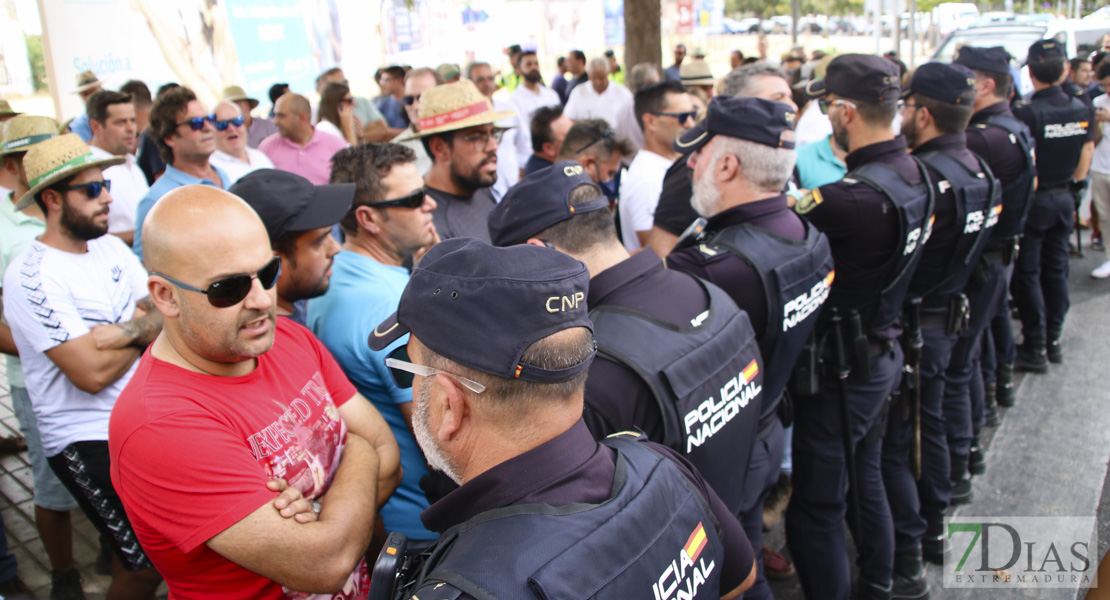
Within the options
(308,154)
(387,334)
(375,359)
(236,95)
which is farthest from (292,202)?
(236,95)

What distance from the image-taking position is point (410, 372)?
152 cm

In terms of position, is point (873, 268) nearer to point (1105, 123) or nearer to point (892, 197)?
point (892, 197)

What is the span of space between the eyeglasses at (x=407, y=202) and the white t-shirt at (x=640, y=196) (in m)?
1.87

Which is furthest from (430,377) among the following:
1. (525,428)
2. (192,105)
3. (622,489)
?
(192,105)

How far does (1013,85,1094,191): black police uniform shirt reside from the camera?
5.76 metres

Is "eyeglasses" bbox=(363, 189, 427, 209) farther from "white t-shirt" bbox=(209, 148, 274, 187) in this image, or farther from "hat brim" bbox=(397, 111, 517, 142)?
"white t-shirt" bbox=(209, 148, 274, 187)

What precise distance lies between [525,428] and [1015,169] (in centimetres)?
457

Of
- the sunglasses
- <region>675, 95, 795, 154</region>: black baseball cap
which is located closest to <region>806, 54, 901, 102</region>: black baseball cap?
<region>675, 95, 795, 154</region>: black baseball cap

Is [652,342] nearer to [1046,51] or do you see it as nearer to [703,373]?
[703,373]

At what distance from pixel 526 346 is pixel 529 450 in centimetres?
20

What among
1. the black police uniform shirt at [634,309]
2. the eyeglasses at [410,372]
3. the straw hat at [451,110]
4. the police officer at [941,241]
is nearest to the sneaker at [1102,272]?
the police officer at [941,241]

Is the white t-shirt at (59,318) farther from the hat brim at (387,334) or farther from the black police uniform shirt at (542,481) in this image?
the black police uniform shirt at (542,481)

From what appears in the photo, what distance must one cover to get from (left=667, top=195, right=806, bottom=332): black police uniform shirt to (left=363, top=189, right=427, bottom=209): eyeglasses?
1.01 metres

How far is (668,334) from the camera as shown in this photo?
2066 mm
